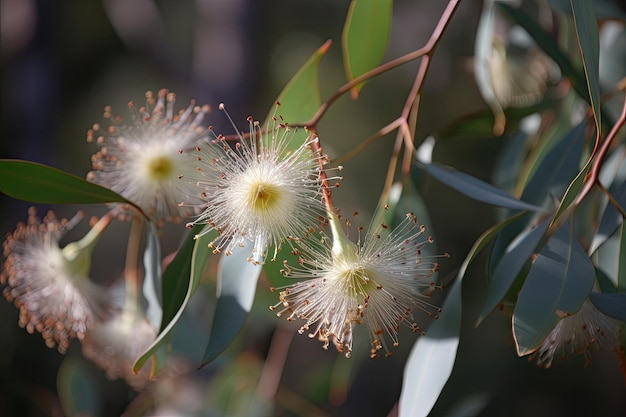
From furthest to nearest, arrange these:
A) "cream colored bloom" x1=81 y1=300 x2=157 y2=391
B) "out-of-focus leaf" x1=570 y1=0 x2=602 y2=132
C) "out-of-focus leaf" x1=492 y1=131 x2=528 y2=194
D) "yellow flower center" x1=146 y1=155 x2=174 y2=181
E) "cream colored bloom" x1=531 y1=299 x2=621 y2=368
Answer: "out-of-focus leaf" x1=492 y1=131 x2=528 y2=194
"cream colored bloom" x1=81 y1=300 x2=157 y2=391
"yellow flower center" x1=146 y1=155 x2=174 y2=181
"cream colored bloom" x1=531 y1=299 x2=621 y2=368
"out-of-focus leaf" x1=570 y1=0 x2=602 y2=132

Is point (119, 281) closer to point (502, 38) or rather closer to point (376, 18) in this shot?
point (376, 18)

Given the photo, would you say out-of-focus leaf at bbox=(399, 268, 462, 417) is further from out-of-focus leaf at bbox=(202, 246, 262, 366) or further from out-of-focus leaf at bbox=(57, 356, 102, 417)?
out-of-focus leaf at bbox=(57, 356, 102, 417)

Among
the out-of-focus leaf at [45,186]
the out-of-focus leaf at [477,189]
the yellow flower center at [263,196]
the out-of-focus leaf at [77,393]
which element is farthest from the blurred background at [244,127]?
the out-of-focus leaf at [45,186]

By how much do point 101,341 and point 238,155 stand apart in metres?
0.41

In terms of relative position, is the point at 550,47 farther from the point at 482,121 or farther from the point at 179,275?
the point at 179,275

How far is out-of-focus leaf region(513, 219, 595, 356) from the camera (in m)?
0.55

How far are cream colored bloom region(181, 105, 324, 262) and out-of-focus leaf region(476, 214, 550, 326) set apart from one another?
0.56 feet

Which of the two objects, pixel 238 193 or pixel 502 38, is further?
pixel 502 38

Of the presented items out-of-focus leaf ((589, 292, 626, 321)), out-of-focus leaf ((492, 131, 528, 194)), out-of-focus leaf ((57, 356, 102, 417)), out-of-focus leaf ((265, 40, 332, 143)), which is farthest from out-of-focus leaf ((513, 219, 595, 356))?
out-of-focus leaf ((57, 356, 102, 417))

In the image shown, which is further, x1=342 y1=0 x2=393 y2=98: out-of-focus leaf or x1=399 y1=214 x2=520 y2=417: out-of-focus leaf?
x1=342 y1=0 x2=393 y2=98: out-of-focus leaf

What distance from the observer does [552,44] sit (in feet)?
2.76

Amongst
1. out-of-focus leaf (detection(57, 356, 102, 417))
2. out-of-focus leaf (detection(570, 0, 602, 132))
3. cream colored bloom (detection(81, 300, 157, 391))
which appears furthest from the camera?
out-of-focus leaf (detection(57, 356, 102, 417))

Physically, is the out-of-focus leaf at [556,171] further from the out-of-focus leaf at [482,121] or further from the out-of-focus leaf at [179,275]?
the out-of-focus leaf at [179,275]

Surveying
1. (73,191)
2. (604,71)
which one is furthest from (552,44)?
(73,191)
